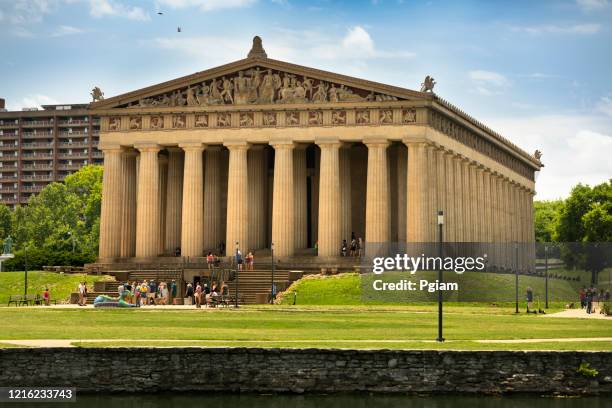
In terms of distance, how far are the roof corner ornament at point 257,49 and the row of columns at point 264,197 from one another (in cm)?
783

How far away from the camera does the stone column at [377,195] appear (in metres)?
99.3

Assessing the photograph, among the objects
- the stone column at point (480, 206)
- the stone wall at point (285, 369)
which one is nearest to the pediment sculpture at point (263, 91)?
the stone column at point (480, 206)

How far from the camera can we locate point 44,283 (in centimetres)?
9331

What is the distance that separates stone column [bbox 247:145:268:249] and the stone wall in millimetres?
62228

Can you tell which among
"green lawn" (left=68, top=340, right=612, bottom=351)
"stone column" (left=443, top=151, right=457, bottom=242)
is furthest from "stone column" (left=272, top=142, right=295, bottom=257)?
"green lawn" (left=68, top=340, right=612, bottom=351)

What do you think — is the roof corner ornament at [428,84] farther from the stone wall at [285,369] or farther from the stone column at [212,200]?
the stone wall at [285,369]

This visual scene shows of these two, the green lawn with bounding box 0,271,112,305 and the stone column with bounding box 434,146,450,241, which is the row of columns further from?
the green lawn with bounding box 0,271,112,305

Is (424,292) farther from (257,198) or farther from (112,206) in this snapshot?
(112,206)

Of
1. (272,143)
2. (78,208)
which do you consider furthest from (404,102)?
(78,208)

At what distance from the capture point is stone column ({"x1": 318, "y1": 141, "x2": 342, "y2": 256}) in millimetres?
100000

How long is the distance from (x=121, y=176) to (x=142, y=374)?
66816 mm

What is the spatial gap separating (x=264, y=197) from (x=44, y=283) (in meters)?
23.5

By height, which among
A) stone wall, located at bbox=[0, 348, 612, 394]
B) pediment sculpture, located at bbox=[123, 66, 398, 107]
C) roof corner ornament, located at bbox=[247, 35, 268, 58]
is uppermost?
roof corner ornament, located at bbox=[247, 35, 268, 58]

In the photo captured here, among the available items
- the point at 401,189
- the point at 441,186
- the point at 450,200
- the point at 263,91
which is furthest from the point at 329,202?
the point at 450,200
